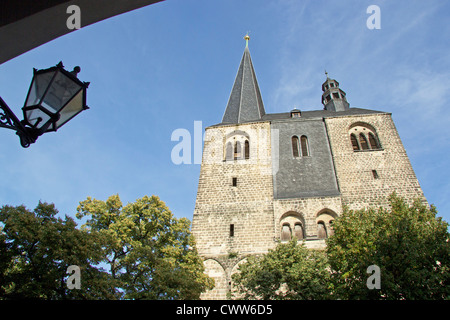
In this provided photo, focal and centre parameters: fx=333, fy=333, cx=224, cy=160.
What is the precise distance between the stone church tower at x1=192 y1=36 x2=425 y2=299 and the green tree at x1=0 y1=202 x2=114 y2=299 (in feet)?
25.1

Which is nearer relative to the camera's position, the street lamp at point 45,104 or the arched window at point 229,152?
the street lamp at point 45,104

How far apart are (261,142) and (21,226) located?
15.5 metres

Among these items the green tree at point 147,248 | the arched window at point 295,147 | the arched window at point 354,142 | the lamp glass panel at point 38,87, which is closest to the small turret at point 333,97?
the arched window at point 354,142

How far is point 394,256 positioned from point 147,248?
26.6 ft

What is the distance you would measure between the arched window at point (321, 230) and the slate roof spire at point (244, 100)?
32.3ft

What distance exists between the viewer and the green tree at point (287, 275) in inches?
476

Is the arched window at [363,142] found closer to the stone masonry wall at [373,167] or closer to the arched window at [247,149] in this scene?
the stone masonry wall at [373,167]

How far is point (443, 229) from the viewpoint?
1112 cm

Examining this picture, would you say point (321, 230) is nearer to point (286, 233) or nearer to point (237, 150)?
point (286, 233)

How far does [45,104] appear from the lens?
226 cm

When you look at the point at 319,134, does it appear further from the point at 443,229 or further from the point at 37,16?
the point at 37,16

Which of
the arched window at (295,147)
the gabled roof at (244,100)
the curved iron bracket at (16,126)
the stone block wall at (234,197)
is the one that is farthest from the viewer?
the gabled roof at (244,100)

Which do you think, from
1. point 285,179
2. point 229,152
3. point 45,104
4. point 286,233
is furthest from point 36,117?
point 229,152
